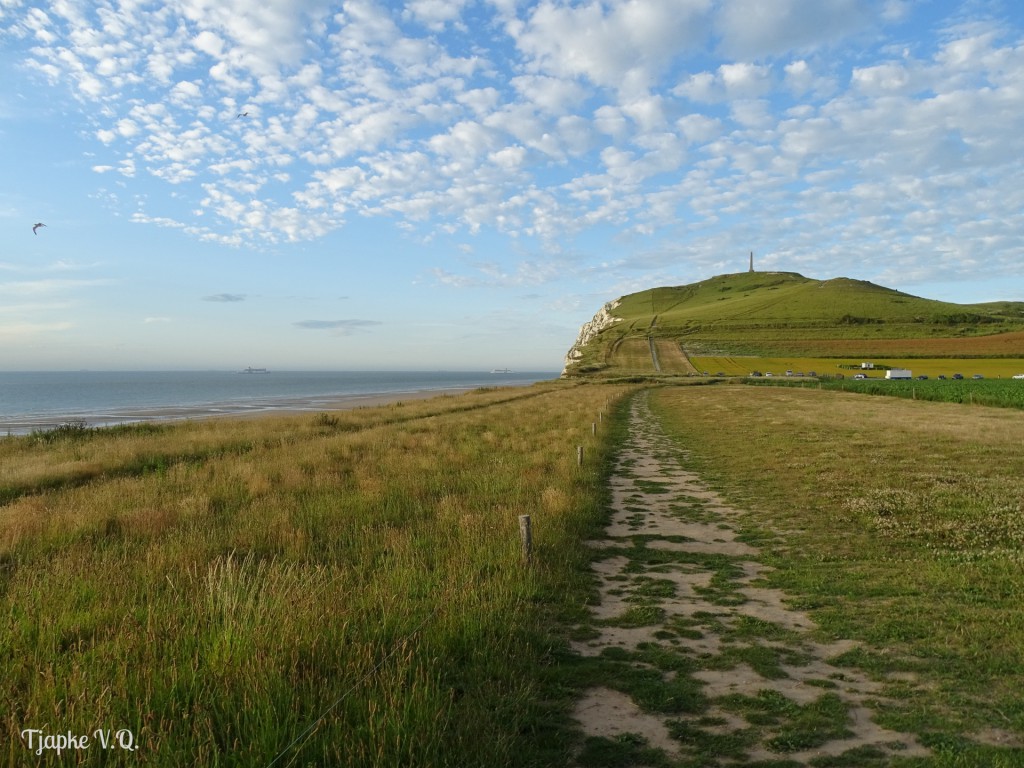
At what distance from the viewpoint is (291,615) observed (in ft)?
16.9

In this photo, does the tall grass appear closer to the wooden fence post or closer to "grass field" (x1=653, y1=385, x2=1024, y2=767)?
the wooden fence post

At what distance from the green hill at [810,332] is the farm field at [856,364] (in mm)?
3642

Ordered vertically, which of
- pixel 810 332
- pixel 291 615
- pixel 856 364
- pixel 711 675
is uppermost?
pixel 810 332

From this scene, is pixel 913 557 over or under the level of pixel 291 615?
under

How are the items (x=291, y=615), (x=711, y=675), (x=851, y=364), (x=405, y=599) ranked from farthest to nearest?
(x=851, y=364) → (x=405, y=599) → (x=711, y=675) → (x=291, y=615)

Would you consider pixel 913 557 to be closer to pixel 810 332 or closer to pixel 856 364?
pixel 856 364

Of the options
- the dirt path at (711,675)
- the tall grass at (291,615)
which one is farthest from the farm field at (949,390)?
the dirt path at (711,675)

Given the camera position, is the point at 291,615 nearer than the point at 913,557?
Yes

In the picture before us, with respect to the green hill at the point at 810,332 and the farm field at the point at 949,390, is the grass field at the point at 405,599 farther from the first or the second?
the green hill at the point at 810,332

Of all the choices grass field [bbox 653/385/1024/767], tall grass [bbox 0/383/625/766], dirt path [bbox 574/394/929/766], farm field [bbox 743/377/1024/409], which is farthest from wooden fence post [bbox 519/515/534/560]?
farm field [bbox 743/377/1024/409]

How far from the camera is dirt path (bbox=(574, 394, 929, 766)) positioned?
174 inches

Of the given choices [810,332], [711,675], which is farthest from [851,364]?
[711,675]

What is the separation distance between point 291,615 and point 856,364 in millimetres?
108369

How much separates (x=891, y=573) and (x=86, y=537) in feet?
42.6
